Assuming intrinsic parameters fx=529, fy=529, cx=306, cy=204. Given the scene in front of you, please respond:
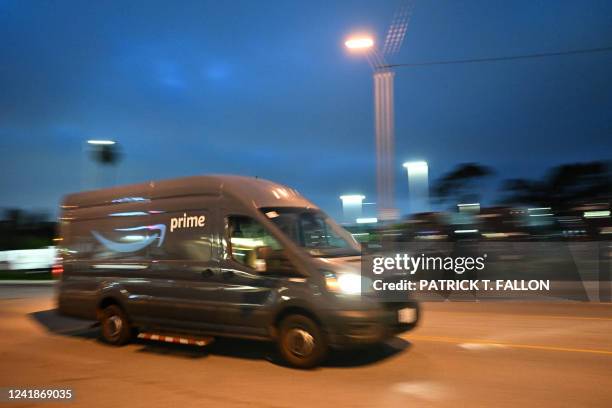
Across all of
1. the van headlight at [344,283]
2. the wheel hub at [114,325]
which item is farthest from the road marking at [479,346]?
the wheel hub at [114,325]

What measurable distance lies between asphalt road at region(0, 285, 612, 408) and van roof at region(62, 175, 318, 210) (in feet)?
7.19

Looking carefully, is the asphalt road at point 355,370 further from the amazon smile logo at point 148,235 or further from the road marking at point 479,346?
the amazon smile logo at point 148,235

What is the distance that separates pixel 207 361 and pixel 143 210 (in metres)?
2.61

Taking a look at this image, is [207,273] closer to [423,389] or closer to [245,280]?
[245,280]

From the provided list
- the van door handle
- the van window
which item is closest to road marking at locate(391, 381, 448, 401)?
the van window

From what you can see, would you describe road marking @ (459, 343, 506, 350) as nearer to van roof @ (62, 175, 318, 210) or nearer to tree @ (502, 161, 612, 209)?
van roof @ (62, 175, 318, 210)

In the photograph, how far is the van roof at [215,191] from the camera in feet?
23.9

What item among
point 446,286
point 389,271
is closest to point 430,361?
point 389,271

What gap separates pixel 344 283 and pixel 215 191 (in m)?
2.38

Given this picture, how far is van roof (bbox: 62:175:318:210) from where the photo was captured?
7281 millimetres

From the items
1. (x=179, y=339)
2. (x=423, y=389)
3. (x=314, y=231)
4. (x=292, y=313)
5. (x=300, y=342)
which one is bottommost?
(x=423, y=389)

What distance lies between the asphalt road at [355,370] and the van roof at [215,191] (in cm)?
219

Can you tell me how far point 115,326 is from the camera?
328 inches

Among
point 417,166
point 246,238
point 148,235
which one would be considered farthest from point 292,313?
point 417,166
